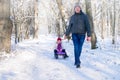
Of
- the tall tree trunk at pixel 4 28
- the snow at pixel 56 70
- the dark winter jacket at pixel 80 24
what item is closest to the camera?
the snow at pixel 56 70

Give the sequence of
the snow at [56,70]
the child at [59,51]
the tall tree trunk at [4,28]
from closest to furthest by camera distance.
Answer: the snow at [56,70] → the child at [59,51] → the tall tree trunk at [4,28]

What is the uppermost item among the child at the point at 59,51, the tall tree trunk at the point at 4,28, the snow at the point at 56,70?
the tall tree trunk at the point at 4,28

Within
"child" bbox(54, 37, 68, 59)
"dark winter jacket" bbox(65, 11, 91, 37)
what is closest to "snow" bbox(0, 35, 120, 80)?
"child" bbox(54, 37, 68, 59)

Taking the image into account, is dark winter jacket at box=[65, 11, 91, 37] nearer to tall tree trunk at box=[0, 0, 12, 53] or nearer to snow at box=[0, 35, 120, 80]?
snow at box=[0, 35, 120, 80]

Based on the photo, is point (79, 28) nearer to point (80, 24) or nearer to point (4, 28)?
point (80, 24)

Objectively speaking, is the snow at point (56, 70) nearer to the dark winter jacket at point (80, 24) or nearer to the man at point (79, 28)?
the man at point (79, 28)

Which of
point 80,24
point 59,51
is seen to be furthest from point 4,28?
point 80,24

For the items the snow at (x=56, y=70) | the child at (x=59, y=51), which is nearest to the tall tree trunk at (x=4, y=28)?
the snow at (x=56, y=70)

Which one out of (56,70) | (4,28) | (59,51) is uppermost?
(4,28)

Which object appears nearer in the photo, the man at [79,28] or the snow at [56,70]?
the snow at [56,70]

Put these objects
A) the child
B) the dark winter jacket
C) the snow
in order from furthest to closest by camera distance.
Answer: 1. the child
2. the dark winter jacket
3. the snow

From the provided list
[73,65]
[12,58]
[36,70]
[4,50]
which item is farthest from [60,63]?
[4,50]

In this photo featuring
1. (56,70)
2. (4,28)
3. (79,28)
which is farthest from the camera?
(4,28)

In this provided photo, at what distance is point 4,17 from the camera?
15.7 m
